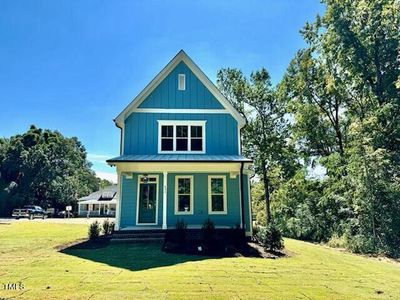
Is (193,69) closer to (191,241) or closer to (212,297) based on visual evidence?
(191,241)

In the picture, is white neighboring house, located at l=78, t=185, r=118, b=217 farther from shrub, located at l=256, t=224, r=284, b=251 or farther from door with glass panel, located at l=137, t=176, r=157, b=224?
shrub, located at l=256, t=224, r=284, b=251

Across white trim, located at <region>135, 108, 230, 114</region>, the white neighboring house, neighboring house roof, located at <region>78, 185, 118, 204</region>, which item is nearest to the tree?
white trim, located at <region>135, 108, 230, 114</region>

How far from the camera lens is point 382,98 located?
1753cm

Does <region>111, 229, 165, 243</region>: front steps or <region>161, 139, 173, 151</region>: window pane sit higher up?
<region>161, 139, 173, 151</region>: window pane

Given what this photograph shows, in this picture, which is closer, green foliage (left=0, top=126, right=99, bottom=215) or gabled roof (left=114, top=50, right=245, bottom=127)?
gabled roof (left=114, top=50, right=245, bottom=127)

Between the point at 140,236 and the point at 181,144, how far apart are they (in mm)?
5174

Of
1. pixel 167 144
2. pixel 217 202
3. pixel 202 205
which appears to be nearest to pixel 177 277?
pixel 202 205

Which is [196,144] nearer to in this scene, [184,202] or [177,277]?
[184,202]

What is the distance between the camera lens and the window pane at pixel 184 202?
13.9 meters

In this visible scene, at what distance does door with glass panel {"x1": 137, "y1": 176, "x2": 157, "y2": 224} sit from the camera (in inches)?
552

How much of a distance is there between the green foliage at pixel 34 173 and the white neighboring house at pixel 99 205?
5.40m

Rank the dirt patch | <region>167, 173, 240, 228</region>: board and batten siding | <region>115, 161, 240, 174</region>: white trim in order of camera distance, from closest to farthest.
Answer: the dirt patch < <region>115, 161, 240, 174</region>: white trim < <region>167, 173, 240, 228</region>: board and batten siding

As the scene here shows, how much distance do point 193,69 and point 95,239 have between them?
384 inches

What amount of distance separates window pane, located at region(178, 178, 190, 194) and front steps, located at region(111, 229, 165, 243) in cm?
233
